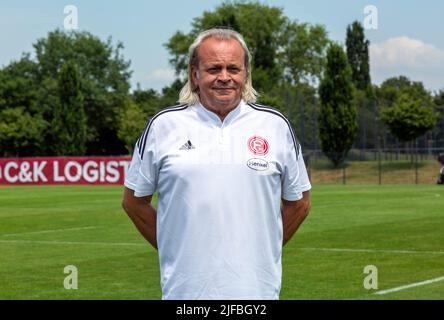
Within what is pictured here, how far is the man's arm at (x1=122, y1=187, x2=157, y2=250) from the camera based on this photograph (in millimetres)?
5363

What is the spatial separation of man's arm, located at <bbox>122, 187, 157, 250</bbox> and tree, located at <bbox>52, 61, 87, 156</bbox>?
8056cm

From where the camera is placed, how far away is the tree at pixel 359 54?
125312 millimetres

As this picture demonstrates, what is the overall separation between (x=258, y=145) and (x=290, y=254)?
492 inches

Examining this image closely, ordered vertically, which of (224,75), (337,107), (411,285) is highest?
(337,107)

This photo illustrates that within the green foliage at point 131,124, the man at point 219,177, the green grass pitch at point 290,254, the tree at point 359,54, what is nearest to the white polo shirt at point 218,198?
the man at point 219,177

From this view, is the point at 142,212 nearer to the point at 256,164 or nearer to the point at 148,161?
the point at 148,161

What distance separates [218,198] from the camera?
489cm

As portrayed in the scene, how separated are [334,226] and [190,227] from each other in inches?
736

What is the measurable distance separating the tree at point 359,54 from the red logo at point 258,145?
121 m

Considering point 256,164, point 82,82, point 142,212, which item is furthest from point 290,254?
point 82,82

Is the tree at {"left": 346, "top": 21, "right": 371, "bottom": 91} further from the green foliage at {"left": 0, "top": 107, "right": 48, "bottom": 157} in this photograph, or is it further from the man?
the man

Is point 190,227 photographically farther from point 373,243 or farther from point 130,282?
point 373,243

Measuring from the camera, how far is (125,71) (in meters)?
111
